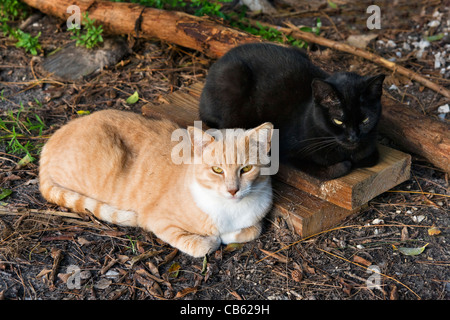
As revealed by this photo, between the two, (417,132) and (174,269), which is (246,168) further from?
(417,132)

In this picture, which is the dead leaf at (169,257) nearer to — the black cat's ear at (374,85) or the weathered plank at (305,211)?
the weathered plank at (305,211)

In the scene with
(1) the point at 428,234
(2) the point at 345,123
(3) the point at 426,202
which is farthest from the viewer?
(3) the point at 426,202

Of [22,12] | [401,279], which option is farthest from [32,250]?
[22,12]

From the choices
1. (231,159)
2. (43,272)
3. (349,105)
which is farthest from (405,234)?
(43,272)

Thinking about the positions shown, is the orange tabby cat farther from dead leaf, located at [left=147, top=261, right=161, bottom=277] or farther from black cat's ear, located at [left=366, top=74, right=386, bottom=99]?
black cat's ear, located at [left=366, top=74, right=386, bottom=99]

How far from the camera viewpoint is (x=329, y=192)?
156 inches

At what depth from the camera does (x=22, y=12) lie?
23.1 ft

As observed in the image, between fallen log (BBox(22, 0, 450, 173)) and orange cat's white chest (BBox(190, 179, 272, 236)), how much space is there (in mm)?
1563

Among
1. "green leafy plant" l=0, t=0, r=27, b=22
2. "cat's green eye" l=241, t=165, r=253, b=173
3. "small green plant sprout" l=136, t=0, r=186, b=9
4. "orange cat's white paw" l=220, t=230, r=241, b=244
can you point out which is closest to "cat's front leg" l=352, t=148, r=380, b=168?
"cat's green eye" l=241, t=165, r=253, b=173

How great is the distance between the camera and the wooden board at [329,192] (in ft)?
12.7

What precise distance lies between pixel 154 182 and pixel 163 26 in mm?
2490

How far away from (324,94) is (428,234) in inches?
56.0

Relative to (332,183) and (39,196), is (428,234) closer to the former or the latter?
(332,183)

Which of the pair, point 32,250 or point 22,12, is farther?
point 22,12
